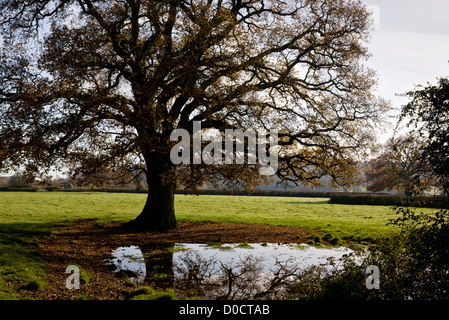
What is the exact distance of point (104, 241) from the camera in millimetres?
16422

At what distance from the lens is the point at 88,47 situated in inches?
581

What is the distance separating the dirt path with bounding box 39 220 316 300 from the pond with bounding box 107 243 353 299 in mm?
675

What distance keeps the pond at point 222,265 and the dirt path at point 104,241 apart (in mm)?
675

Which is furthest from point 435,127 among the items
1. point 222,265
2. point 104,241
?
point 104,241

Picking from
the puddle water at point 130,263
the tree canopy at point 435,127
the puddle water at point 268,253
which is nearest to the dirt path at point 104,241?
the puddle water at point 130,263

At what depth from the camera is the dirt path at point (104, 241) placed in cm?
920

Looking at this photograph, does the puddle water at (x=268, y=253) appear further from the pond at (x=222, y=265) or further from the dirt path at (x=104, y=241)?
the dirt path at (x=104, y=241)

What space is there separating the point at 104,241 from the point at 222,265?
7.41m

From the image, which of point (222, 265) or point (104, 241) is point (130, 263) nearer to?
point (222, 265)

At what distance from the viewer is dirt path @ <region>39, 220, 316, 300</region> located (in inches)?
362
